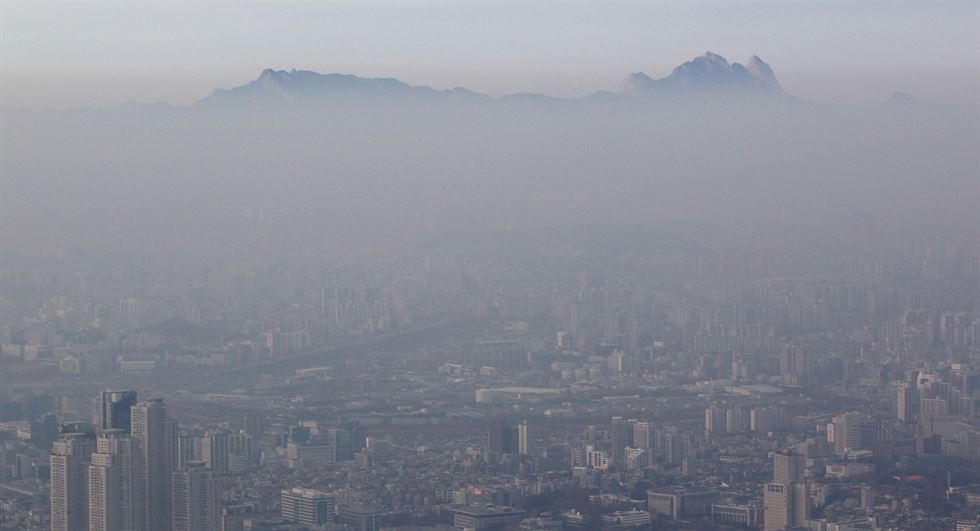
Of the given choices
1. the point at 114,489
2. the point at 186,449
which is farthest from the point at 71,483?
the point at 186,449

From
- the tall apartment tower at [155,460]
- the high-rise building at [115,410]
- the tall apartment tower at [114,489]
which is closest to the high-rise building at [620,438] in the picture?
the high-rise building at [115,410]

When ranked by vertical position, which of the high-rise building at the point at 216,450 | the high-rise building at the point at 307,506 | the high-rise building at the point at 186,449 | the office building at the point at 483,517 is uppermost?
the high-rise building at the point at 186,449

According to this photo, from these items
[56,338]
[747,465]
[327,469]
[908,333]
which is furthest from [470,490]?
[908,333]

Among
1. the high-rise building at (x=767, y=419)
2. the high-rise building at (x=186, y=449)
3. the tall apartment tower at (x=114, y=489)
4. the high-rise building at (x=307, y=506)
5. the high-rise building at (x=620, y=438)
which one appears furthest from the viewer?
the high-rise building at (x=767, y=419)

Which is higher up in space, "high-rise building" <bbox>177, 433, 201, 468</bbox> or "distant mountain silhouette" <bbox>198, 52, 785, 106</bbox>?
"distant mountain silhouette" <bbox>198, 52, 785, 106</bbox>

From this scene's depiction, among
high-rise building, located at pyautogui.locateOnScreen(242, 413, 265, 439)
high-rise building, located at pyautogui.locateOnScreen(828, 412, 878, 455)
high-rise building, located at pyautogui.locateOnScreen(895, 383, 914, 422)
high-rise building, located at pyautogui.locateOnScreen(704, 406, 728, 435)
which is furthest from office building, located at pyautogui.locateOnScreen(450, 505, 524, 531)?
high-rise building, located at pyautogui.locateOnScreen(895, 383, 914, 422)

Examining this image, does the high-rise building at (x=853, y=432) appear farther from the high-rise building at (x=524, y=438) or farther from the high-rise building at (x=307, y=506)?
the high-rise building at (x=307, y=506)

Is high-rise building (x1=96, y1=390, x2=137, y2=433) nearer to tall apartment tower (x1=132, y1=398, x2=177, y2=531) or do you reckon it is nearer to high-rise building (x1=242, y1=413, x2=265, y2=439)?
tall apartment tower (x1=132, y1=398, x2=177, y2=531)
